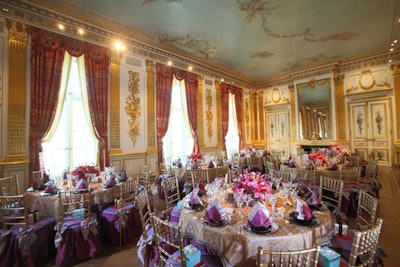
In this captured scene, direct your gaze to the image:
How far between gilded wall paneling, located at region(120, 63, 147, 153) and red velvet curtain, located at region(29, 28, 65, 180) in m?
1.74

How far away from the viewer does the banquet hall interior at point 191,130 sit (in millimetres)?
2207

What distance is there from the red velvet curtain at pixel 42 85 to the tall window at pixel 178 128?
3700 millimetres

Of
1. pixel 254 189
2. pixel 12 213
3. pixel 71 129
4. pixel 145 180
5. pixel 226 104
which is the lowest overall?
pixel 12 213

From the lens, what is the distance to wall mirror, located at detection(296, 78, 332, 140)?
9.88 m

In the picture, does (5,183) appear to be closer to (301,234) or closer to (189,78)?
(301,234)

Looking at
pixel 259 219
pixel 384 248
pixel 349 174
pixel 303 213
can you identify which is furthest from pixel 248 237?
pixel 349 174

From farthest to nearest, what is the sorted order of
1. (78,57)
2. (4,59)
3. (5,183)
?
(78,57)
(4,59)
(5,183)

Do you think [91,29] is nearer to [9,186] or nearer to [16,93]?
[16,93]

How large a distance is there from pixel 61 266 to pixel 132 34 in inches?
234

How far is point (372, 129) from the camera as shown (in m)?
8.92

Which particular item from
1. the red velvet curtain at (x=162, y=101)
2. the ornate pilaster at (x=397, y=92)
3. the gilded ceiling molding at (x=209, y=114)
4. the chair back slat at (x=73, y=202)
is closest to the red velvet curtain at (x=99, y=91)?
the red velvet curtain at (x=162, y=101)

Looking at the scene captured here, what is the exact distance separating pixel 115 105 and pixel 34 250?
14.0 ft

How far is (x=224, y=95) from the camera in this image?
10125 mm

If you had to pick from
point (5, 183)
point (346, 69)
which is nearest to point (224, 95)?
point (346, 69)
